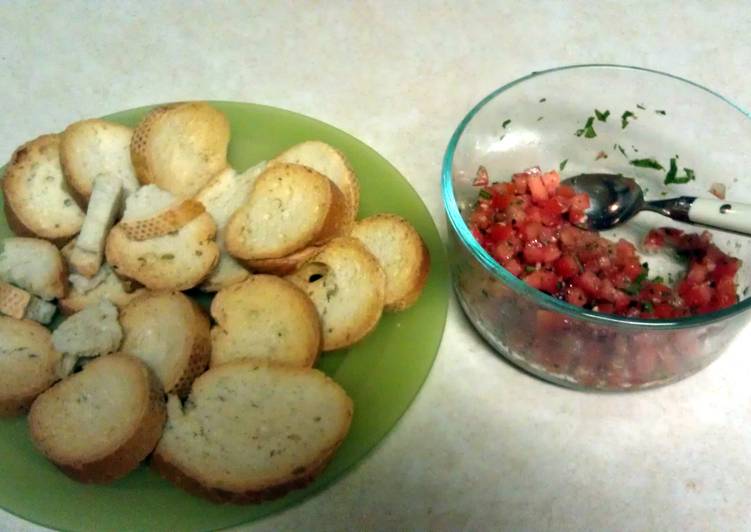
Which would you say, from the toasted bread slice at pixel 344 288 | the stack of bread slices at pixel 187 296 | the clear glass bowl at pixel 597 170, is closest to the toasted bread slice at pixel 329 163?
the stack of bread slices at pixel 187 296

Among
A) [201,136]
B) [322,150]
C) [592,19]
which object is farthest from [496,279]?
[592,19]

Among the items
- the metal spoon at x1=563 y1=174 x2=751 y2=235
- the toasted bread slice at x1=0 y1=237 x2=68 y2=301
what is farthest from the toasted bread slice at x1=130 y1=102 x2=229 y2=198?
the metal spoon at x1=563 y1=174 x2=751 y2=235

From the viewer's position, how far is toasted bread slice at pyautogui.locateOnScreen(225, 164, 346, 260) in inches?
52.1

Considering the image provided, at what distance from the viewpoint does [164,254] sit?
133 centimetres

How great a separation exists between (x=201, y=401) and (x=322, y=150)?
0.59m

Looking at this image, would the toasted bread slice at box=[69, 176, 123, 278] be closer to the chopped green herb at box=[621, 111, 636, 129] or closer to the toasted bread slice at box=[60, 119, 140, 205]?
the toasted bread slice at box=[60, 119, 140, 205]

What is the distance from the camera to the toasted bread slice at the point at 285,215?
1324mm

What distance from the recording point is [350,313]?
1281mm

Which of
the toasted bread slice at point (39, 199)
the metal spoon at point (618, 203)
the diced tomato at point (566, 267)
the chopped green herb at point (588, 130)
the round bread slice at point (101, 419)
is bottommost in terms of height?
the round bread slice at point (101, 419)

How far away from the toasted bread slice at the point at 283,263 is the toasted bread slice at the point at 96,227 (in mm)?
288

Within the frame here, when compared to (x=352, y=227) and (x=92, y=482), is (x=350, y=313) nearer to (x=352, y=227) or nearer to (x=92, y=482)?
(x=352, y=227)

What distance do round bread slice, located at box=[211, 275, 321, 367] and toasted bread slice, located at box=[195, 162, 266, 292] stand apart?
107 mm

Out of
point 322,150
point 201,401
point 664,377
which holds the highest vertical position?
point 322,150

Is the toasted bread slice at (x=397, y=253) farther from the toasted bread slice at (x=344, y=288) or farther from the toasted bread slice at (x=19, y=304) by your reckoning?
the toasted bread slice at (x=19, y=304)
